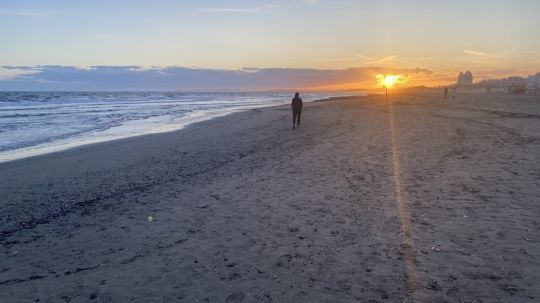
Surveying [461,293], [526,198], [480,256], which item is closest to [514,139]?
[526,198]

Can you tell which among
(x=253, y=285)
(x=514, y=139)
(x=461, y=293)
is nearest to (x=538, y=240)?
(x=461, y=293)

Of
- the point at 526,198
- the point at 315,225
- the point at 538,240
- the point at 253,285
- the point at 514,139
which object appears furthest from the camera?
the point at 514,139

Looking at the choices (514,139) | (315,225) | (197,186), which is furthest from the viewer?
(514,139)

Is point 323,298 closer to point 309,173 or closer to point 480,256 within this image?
point 480,256

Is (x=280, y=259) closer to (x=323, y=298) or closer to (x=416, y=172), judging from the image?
(x=323, y=298)

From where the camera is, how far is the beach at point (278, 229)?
15.6 ft

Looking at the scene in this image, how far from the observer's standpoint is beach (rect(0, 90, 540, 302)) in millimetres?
4762

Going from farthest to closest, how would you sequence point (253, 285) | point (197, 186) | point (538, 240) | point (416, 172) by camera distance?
point (416, 172), point (197, 186), point (538, 240), point (253, 285)

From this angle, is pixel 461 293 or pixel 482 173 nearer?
pixel 461 293

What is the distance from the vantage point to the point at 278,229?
262 inches

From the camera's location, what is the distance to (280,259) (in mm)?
5500

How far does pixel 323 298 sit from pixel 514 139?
1453cm

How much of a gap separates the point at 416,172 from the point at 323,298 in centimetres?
689

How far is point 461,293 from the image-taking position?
444 centimetres
